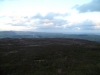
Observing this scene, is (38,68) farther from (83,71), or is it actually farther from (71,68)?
(83,71)

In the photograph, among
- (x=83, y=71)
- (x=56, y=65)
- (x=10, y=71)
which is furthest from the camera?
(x=56, y=65)

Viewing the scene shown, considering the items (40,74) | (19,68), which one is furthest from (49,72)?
(19,68)

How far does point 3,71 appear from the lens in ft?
94.4

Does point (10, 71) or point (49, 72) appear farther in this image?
point (10, 71)

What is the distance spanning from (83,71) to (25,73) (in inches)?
347

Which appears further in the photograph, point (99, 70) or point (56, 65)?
point (56, 65)

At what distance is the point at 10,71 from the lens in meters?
28.6

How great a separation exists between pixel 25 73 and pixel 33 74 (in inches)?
66.2

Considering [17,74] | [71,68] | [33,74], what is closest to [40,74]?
[33,74]

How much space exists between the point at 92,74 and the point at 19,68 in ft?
40.7

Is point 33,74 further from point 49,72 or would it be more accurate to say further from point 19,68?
point 19,68

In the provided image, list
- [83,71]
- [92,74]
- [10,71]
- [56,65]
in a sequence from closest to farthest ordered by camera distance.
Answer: [92,74] → [83,71] → [10,71] → [56,65]

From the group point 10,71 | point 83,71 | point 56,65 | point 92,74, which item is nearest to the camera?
point 92,74

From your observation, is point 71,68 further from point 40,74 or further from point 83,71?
point 40,74
